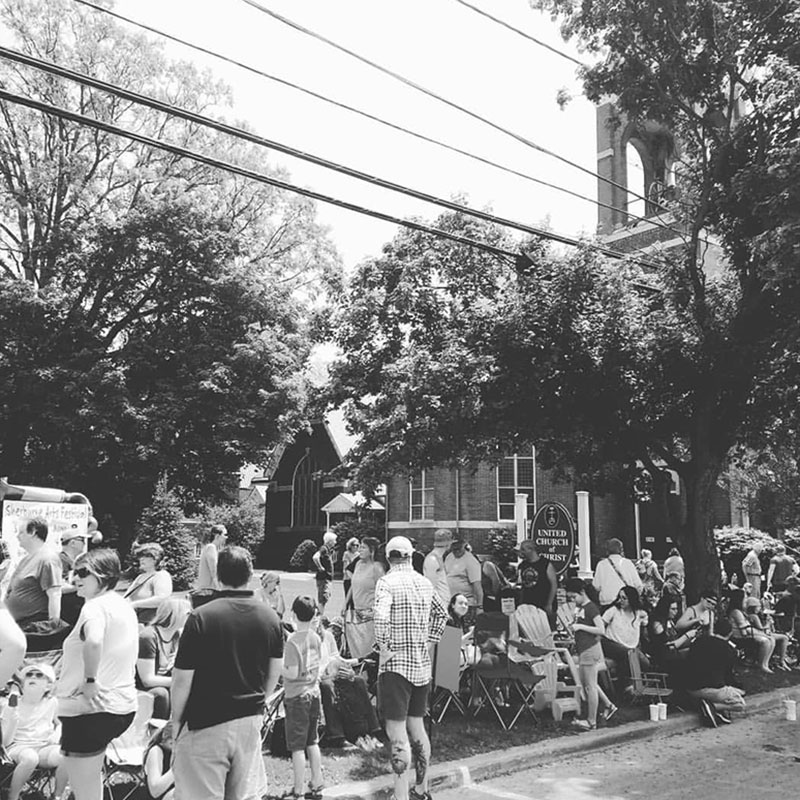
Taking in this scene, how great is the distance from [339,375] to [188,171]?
34.6 feet

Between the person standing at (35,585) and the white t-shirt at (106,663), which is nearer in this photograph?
the white t-shirt at (106,663)

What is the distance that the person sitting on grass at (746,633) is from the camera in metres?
14.0

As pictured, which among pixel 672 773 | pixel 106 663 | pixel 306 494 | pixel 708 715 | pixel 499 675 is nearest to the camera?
pixel 106 663

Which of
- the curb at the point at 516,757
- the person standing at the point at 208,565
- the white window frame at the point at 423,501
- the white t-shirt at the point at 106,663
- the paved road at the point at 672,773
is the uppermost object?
the white window frame at the point at 423,501

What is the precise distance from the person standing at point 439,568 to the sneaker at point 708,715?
3335 millimetres

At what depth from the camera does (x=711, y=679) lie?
10477mm

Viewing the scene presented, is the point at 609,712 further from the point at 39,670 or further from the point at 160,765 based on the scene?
the point at 39,670

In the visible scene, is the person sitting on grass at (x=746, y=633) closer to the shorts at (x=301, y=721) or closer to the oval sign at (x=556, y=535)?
the oval sign at (x=556, y=535)

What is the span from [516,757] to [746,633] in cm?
765

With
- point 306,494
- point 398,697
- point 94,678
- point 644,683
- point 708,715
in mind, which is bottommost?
point 708,715

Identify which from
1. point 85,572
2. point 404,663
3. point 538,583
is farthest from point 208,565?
point 85,572

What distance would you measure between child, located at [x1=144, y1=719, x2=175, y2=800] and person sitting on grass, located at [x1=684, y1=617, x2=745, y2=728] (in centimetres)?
682

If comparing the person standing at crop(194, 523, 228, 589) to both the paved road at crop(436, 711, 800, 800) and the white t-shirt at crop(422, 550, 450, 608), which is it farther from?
the paved road at crop(436, 711, 800, 800)

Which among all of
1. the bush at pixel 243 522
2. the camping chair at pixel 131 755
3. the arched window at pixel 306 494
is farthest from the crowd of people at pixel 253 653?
the arched window at pixel 306 494
